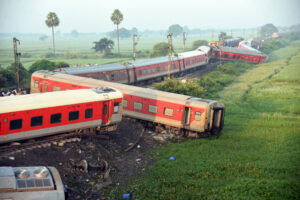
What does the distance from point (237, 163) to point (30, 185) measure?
1166 centimetres

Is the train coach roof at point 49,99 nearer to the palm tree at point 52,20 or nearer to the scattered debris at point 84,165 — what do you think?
the scattered debris at point 84,165

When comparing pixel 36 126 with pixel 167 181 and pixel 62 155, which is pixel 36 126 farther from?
pixel 167 181

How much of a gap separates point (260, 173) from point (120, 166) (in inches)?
311

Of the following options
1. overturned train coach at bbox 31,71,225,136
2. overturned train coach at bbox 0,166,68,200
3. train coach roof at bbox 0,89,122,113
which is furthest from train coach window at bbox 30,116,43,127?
overturned train coach at bbox 31,71,225,136

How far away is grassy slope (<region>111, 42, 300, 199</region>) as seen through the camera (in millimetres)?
14234

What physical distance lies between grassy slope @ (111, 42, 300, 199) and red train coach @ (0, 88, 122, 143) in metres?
4.40

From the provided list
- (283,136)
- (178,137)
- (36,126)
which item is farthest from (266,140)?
(36,126)

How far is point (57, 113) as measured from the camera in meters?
18.3

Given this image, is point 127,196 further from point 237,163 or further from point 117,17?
point 117,17

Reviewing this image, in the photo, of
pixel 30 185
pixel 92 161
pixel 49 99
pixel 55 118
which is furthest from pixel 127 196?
pixel 49 99

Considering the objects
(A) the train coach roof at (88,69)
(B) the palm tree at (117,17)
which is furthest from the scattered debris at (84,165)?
(B) the palm tree at (117,17)

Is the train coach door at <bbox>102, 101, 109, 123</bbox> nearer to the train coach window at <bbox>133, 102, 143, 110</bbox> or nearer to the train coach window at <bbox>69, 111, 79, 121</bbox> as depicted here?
the train coach window at <bbox>69, 111, 79, 121</bbox>

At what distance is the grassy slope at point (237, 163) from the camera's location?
560 inches

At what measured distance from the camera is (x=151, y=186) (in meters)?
15.1
